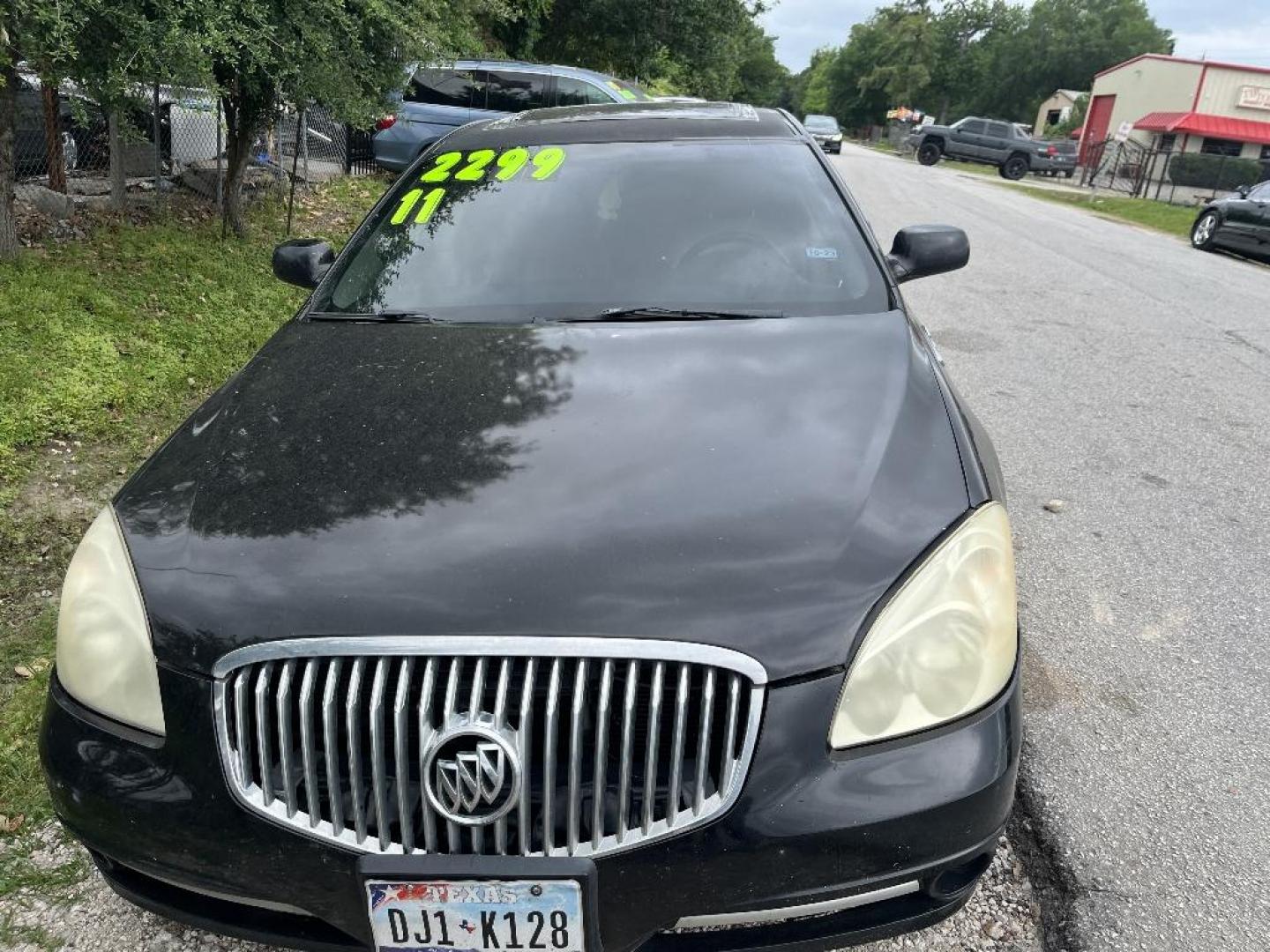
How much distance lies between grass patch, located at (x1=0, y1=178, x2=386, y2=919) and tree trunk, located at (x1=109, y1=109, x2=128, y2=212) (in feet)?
1.31

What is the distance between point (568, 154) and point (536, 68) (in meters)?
10.2

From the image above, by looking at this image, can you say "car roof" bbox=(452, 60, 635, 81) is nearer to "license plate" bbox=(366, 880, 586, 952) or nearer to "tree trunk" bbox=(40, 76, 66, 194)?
"tree trunk" bbox=(40, 76, 66, 194)

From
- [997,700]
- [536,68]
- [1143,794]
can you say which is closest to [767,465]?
[997,700]

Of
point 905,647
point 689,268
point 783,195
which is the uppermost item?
point 783,195

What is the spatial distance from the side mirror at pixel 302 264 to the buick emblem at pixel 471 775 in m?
2.14

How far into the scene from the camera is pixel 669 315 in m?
2.60

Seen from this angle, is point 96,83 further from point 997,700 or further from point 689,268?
point 997,700

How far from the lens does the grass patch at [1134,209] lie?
1952cm

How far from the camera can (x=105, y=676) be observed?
1.68m

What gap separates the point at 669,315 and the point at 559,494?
3.16 feet

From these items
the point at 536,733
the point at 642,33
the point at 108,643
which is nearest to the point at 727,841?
the point at 536,733

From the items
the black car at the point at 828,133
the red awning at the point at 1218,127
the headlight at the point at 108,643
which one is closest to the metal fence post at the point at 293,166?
the headlight at the point at 108,643

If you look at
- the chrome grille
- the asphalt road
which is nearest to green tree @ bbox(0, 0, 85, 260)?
the chrome grille

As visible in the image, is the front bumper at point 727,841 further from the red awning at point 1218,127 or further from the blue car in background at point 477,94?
the red awning at point 1218,127
